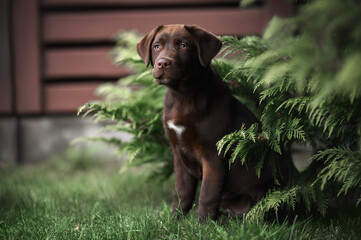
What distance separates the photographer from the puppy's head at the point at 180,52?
248 cm

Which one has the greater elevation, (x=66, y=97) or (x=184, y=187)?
(x=184, y=187)

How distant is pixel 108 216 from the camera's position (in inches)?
113

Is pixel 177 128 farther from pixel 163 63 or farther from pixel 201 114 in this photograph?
pixel 163 63

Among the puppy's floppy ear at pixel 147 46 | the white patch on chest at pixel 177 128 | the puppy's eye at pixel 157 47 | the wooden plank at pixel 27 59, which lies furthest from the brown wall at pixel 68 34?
the white patch on chest at pixel 177 128

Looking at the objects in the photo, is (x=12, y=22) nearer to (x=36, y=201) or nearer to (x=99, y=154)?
(x=99, y=154)

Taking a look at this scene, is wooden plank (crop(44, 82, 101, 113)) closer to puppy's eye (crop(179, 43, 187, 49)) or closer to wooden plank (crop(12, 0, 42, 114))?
wooden plank (crop(12, 0, 42, 114))

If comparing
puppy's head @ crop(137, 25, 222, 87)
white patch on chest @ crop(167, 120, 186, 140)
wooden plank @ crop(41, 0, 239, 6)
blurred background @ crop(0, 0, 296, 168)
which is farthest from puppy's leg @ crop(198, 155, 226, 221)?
wooden plank @ crop(41, 0, 239, 6)

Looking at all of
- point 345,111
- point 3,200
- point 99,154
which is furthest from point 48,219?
point 99,154

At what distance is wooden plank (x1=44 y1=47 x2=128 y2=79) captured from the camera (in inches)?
234

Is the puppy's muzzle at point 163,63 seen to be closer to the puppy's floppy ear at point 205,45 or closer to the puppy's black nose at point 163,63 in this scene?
the puppy's black nose at point 163,63

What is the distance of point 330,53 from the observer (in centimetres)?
173

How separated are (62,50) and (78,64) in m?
0.38

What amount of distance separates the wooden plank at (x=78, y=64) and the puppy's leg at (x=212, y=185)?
3.75 metres

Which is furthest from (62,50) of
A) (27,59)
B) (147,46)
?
(147,46)
